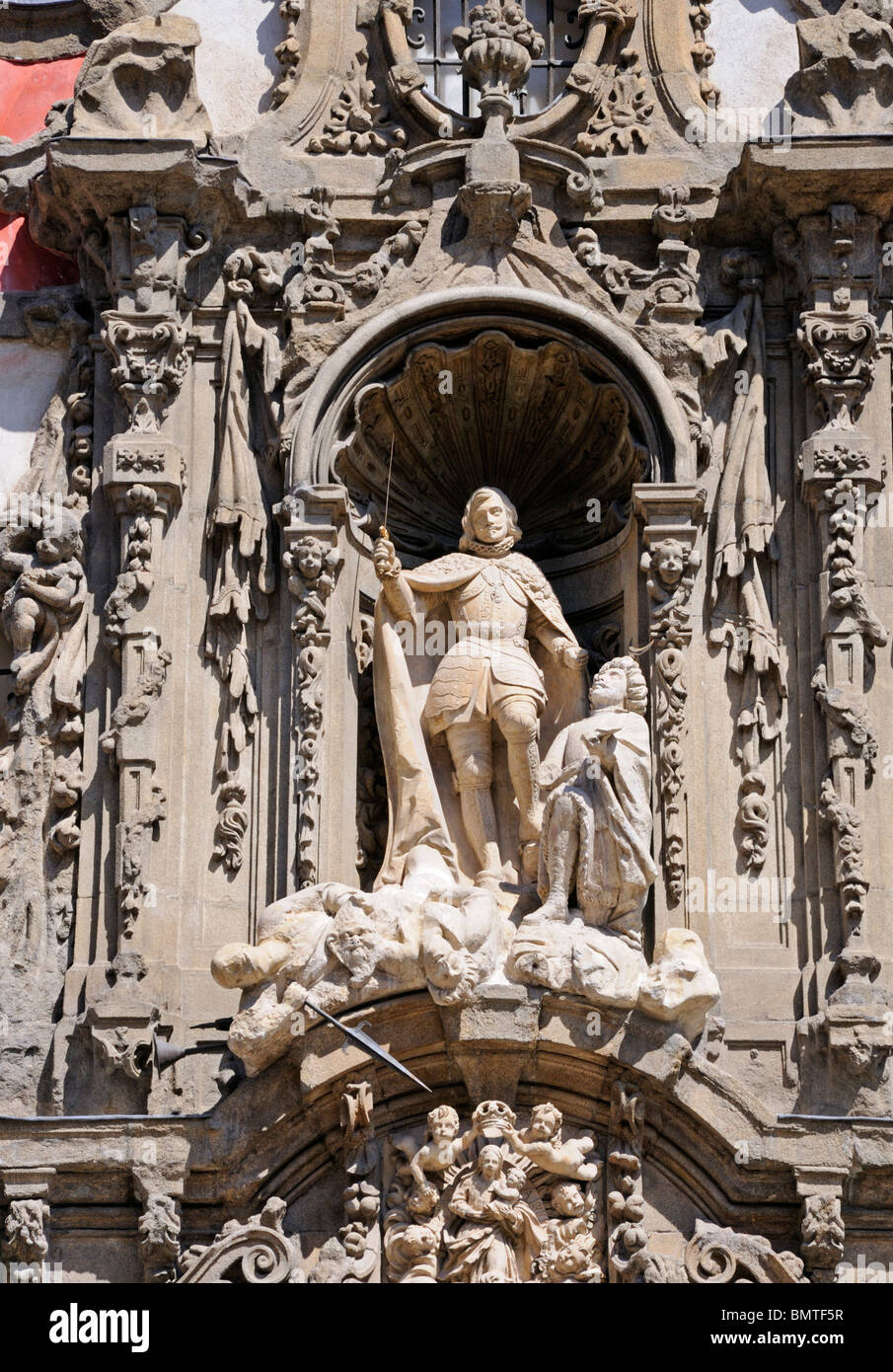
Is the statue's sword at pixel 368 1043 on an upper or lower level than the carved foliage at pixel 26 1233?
upper

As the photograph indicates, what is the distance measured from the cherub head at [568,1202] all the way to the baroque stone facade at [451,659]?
0.07 ft

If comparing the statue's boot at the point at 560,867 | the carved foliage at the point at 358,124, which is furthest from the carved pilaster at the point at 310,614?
the carved foliage at the point at 358,124

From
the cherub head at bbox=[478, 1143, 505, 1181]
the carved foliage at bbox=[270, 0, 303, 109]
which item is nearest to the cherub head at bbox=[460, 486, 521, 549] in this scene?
the carved foliage at bbox=[270, 0, 303, 109]

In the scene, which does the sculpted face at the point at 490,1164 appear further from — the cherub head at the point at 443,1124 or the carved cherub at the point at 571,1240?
the carved cherub at the point at 571,1240

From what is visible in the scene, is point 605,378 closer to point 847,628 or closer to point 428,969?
point 847,628

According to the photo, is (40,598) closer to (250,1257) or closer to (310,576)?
(310,576)

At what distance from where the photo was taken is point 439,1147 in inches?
611

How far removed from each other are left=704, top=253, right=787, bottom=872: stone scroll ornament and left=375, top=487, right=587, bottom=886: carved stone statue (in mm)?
857

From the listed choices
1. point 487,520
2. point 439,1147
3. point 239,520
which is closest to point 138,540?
point 239,520

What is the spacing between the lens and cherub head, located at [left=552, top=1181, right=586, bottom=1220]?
15445mm

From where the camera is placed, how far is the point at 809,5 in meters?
18.3

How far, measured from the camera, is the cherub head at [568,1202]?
15.4 meters
